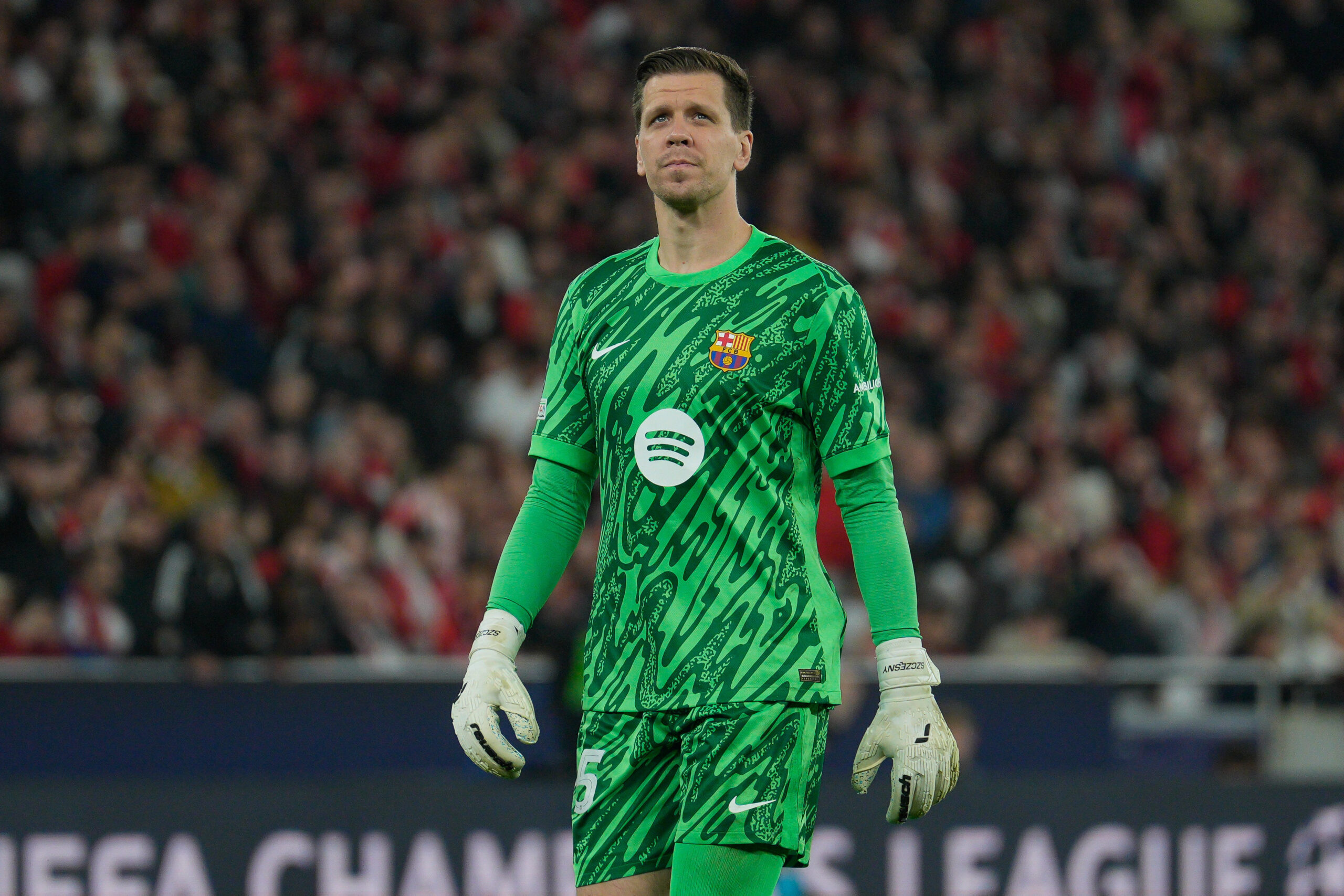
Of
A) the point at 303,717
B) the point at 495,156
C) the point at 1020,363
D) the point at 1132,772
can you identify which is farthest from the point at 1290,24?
the point at 303,717

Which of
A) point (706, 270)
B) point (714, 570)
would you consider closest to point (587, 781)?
point (714, 570)

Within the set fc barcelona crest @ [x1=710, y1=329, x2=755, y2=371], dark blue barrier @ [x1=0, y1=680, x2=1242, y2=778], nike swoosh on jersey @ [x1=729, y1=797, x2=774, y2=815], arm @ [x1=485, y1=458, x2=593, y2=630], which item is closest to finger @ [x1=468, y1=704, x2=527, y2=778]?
arm @ [x1=485, y1=458, x2=593, y2=630]

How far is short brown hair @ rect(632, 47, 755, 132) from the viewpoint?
13.0 ft

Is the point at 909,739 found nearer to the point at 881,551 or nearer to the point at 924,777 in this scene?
the point at 924,777

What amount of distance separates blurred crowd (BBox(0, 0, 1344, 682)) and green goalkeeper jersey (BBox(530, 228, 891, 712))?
237 inches

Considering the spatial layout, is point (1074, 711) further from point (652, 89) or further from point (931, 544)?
point (652, 89)

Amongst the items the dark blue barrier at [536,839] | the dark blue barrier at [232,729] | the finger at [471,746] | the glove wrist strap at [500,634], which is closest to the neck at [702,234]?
the glove wrist strap at [500,634]

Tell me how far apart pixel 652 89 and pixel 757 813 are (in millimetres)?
1402

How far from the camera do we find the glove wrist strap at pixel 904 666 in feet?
12.4

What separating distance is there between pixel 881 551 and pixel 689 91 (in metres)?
0.96

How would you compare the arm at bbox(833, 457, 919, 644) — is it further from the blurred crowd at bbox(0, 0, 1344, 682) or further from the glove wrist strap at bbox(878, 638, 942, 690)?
the blurred crowd at bbox(0, 0, 1344, 682)

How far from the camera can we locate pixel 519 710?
3.84 meters

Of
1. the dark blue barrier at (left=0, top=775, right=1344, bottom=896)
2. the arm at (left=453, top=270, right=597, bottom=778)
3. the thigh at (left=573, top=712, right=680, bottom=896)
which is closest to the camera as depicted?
the thigh at (left=573, top=712, right=680, bottom=896)

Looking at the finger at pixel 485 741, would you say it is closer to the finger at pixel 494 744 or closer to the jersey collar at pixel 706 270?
the finger at pixel 494 744
